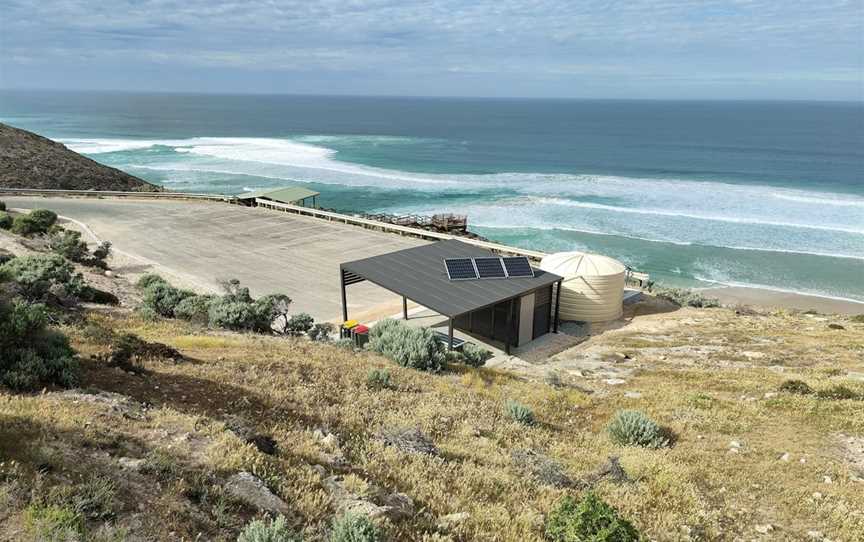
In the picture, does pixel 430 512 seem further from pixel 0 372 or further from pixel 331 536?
pixel 0 372

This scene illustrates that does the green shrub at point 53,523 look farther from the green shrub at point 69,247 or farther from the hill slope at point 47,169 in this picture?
the hill slope at point 47,169

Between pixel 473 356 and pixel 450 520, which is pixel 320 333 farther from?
pixel 450 520

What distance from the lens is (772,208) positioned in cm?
5250

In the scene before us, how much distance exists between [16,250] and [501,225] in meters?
33.8

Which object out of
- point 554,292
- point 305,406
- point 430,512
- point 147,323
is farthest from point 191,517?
point 554,292

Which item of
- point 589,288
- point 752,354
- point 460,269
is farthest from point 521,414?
point 589,288

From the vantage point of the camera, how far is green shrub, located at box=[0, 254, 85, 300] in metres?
13.5

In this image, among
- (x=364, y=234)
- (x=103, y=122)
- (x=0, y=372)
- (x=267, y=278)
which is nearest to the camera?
(x=0, y=372)

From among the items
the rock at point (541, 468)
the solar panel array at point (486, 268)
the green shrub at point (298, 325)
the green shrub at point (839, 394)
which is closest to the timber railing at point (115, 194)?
the green shrub at point (298, 325)

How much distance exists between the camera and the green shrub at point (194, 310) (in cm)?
1533

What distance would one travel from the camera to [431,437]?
8.25 meters

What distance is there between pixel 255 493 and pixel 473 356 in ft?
34.3

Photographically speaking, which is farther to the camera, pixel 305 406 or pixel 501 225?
pixel 501 225

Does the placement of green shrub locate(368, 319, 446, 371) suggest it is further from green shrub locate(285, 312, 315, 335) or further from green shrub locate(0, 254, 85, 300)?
green shrub locate(0, 254, 85, 300)
